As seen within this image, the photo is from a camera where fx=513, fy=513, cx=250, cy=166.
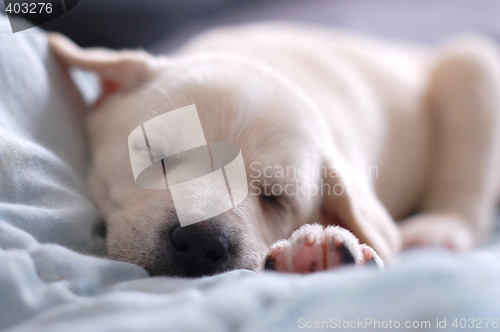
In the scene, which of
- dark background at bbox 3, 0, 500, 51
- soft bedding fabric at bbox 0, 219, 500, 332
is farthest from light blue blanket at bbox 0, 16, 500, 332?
dark background at bbox 3, 0, 500, 51

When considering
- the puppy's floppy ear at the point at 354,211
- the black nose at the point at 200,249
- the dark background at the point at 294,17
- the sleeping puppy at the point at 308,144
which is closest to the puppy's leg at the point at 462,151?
the sleeping puppy at the point at 308,144

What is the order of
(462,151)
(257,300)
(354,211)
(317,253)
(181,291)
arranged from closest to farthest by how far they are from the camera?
1. (257,300)
2. (181,291)
3. (317,253)
4. (354,211)
5. (462,151)

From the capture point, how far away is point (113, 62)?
1423mm

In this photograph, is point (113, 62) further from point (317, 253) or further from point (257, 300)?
point (257, 300)

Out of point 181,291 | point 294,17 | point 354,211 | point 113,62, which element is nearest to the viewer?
point 181,291

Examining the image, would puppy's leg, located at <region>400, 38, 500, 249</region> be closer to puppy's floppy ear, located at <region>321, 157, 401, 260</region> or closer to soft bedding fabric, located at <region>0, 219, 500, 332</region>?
puppy's floppy ear, located at <region>321, 157, 401, 260</region>

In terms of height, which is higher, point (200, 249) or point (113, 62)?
point (113, 62)

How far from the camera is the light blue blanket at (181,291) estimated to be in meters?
0.64

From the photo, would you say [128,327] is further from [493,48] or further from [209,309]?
[493,48]

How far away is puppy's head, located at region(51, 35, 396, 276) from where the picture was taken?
993 mm

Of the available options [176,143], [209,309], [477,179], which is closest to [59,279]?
[209,309]

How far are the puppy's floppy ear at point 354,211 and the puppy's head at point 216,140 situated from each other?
2 centimetres

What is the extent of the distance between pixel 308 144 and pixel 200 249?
1.31 feet

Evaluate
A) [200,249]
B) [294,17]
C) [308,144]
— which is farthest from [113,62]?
[294,17]
